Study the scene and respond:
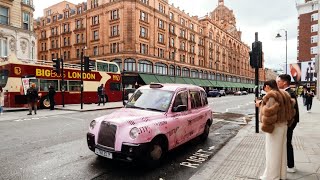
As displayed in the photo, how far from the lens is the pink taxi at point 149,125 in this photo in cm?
504

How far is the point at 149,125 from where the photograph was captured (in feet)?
17.4

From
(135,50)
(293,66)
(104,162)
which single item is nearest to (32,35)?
(135,50)

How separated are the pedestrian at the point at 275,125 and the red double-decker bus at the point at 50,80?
1785 centimetres

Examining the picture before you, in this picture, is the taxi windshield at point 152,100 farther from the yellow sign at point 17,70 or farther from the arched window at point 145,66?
the arched window at point 145,66

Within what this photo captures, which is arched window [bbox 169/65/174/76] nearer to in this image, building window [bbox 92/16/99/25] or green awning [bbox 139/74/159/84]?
green awning [bbox 139/74/159/84]

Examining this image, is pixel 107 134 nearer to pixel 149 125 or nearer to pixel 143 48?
pixel 149 125

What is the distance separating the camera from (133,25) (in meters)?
45.3

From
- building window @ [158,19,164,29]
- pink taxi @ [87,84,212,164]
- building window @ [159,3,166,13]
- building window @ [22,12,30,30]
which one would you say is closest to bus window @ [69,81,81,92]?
building window @ [22,12,30,30]

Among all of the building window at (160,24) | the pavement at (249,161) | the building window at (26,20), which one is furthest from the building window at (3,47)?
the pavement at (249,161)

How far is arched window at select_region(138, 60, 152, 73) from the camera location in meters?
46.1

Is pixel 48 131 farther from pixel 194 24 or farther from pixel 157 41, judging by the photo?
pixel 194 24

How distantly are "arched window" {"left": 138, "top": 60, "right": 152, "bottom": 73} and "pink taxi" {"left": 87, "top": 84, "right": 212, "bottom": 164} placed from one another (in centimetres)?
3889

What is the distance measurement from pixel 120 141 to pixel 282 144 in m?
2.99

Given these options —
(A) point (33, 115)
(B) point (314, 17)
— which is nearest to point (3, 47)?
(A) point (33, 115)
